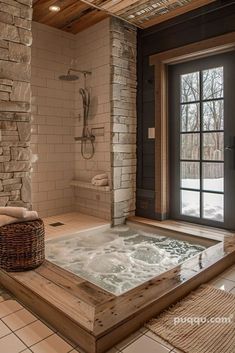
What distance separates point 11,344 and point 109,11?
3527 millimetres

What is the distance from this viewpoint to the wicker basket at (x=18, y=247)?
231 cm

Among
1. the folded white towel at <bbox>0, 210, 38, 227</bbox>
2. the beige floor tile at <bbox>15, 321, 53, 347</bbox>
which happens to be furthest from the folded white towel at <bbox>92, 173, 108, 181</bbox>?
the beige floor tile at <bbox>15, 321, 53, 347</bbox>

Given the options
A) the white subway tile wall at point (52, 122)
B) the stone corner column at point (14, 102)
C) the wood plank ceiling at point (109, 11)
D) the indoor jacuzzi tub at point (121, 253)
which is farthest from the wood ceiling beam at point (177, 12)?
the indoor jacuzzi tub at point (121, 253)

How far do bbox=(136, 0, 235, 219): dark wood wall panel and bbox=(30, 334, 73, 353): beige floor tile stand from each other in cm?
249

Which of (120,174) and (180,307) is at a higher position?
(120,174)

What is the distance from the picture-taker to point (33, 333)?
1.75m

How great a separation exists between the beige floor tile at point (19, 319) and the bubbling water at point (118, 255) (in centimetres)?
61

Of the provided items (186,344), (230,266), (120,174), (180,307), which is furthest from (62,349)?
(120,174)

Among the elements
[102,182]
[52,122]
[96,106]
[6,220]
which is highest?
[96,106]

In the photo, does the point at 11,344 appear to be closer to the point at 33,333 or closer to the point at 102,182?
the point at 33,333

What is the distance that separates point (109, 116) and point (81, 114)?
2.30ft

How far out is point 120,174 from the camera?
13.0ft

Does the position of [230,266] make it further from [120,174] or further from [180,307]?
[120,174]

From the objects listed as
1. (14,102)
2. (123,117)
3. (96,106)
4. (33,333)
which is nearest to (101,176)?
(123,117)
